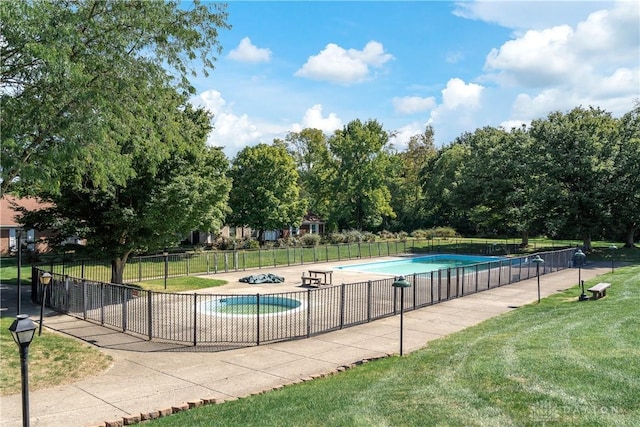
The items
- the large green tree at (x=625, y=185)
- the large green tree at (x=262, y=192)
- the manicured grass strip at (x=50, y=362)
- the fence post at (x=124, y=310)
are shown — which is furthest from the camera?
the large green tree at (x=262, y=192)

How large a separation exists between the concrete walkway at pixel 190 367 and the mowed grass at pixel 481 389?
0.76 meters

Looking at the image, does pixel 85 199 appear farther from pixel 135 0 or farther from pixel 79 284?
pixel 135 0

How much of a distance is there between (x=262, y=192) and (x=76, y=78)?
35.4 m

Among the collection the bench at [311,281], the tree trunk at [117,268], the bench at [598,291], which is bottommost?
the bench at [311,281]

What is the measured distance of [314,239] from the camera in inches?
1689

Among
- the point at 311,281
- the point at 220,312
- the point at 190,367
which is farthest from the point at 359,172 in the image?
the point at 190,367

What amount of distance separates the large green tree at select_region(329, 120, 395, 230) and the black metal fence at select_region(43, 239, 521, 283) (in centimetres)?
1044

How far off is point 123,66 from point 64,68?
2.03 m

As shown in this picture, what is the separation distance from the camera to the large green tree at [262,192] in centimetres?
4478

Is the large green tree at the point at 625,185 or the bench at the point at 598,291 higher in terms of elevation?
the large green tree at the point at 625,185

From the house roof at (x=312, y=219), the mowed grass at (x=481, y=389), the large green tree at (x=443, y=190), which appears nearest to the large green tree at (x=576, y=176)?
the large green tree at (x=443, y=190)

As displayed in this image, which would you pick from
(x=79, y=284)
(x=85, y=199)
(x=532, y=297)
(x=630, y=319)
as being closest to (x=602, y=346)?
(x=630, y=319)

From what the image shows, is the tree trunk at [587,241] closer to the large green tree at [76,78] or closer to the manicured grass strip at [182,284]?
the manicured grass strip at [182,284]

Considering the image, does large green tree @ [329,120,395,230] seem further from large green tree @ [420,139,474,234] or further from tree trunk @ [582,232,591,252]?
tree trunk @ [582,232,591,252]
